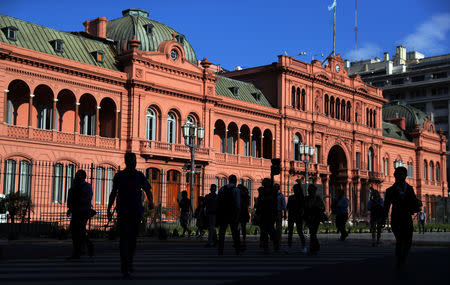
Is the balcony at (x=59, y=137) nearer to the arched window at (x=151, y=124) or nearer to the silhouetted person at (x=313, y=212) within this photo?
the arched window at (x=151, y=124)

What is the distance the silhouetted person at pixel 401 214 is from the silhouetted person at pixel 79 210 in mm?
6246

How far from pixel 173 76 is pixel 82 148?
8780mm

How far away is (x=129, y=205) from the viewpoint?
10.7 meters

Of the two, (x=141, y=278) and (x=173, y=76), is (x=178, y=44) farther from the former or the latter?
(x=141, y=278)

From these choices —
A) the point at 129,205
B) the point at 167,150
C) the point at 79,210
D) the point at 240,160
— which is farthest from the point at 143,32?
the point at 129,205

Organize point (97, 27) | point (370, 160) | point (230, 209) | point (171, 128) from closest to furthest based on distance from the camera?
point (230, 209) → point (171, 128) → point (97, 27) → point (370, 160)

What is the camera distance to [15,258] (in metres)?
14.1

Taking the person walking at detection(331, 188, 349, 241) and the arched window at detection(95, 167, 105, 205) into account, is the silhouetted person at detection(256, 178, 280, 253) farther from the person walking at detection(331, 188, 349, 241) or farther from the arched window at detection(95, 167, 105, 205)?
the arched window at detection(95, 167, 105, 205)

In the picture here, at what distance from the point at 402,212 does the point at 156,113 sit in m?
31.9

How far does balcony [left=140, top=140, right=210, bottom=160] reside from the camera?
1602 inches

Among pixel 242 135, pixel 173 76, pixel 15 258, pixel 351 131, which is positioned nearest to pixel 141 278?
pixel 15 258

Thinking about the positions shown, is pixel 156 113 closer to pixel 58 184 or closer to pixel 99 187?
pixel 99 187

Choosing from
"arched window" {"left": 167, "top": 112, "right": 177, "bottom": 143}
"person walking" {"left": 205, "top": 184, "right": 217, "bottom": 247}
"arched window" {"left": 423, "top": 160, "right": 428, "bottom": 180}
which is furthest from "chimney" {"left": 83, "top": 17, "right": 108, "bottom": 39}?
"arched window" {"left": 423, "top": 160, "right": 428, "bottom": 180}

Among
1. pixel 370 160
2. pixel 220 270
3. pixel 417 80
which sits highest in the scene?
pixel 417 80
